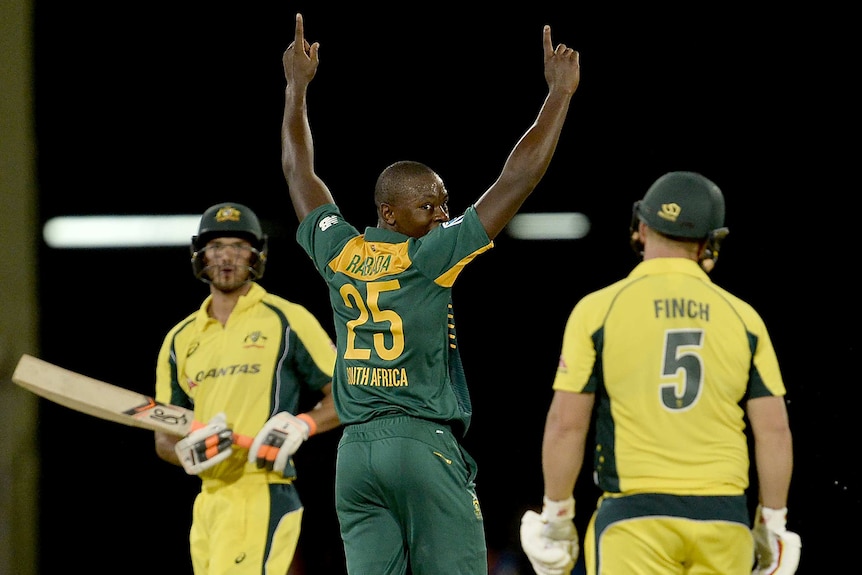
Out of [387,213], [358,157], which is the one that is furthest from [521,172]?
[358,157]

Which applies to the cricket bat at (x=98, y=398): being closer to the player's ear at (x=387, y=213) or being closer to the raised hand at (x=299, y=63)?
the player's ear at (x=387, y=213)

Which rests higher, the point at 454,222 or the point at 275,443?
the point at 454,222

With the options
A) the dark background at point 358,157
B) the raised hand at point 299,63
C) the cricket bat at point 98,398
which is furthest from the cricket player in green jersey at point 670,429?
the dark background at point 358,157

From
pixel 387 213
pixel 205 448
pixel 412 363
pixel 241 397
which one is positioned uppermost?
pixel 387 213

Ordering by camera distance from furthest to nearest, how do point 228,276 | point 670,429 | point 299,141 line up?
point 228,276, point 299,141, point 670,429

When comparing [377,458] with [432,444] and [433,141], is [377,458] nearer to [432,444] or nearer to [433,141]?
[432,444]

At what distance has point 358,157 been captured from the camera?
7125mm

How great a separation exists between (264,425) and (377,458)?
0.97 m

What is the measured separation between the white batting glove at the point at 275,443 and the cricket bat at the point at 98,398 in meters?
0.13

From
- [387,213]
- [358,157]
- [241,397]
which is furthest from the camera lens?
[358,157]

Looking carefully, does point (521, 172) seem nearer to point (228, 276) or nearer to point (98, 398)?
point (228, 276)

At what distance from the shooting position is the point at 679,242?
2.97m

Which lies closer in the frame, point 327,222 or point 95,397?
point 327,222

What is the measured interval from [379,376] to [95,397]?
1.26m
